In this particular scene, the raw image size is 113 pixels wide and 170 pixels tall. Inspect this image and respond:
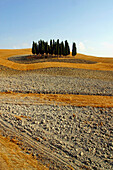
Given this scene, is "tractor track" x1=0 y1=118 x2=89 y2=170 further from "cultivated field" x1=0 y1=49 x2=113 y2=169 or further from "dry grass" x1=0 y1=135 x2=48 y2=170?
"dry grass" x1=0 y1=135 x2=48 y2=170

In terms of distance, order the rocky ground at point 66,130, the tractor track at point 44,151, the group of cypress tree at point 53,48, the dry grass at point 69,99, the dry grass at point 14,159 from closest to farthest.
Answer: the dry grass at point 14,159, the tractor track at point 44,151, the rocky ground at point 66,130, the dry grass at point 69,99, the group of cypress tree at point 53,48

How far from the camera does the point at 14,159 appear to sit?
904 cm

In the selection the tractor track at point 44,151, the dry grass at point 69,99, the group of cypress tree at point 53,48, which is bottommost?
the tractor track at point 44,151

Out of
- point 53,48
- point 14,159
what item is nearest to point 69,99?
point 14,159

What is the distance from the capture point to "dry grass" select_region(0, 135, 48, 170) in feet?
28.3

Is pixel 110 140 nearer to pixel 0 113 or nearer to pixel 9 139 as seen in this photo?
pixel 9 139

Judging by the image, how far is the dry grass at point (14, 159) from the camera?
8.62 m

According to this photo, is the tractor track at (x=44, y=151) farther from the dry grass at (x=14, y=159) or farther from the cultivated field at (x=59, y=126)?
the dry grass at (x=14, y=159)

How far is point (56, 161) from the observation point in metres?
9.27

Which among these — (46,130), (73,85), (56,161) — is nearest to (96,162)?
(56,161)

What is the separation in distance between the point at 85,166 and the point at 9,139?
519 cm

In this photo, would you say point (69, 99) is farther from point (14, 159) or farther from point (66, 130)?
point (14, 159)

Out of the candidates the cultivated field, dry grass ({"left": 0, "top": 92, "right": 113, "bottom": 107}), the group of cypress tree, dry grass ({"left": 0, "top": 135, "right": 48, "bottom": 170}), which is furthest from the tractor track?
the group of cypress tree

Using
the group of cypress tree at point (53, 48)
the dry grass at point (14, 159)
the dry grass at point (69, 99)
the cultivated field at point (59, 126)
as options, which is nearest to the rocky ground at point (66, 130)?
the cultivated field at point (59, 126)
